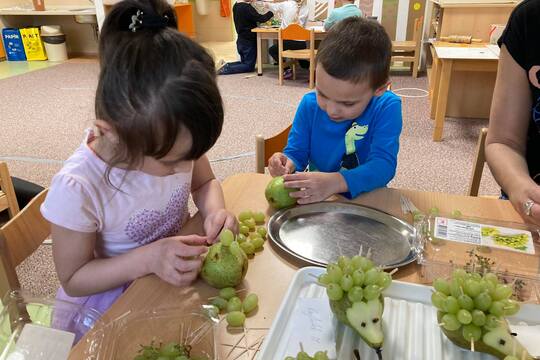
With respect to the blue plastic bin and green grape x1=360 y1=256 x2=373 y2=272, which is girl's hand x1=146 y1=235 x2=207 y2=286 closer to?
green grape x1=360 y1=256 x2=373 y2=272

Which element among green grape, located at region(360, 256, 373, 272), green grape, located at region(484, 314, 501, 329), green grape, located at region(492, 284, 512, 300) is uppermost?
green grape, located at region(360, 256, 373, 272)

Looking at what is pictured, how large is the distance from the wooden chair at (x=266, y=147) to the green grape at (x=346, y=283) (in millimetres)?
761

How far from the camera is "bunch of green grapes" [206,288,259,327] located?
2.07 ft

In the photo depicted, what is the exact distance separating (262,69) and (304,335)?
4995 millimetres

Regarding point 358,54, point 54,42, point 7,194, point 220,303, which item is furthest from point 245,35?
point 220,303

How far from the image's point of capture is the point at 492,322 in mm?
520

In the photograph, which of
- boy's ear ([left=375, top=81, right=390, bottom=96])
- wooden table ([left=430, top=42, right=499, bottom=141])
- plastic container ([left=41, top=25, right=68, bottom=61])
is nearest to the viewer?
boy's ear ([left=375, top=81, right=390, bottom=96])

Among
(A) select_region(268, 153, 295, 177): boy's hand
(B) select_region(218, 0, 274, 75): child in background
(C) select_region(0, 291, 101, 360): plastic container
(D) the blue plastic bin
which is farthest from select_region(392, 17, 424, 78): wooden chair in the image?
(D) the blue plastic bin

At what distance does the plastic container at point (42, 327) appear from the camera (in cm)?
59

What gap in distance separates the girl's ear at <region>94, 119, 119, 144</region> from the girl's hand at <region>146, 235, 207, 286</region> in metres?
0.19

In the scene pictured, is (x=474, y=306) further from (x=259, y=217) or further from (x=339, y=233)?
(x=259, y=217)

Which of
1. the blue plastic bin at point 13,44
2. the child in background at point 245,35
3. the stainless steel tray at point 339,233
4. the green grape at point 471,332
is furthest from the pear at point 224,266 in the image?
the blue plastic bin at point 13,44

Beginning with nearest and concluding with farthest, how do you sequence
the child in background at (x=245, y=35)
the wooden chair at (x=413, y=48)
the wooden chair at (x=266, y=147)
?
the wooden chair at (x=266, y=147) < the wooden chair at (x=413, y=48) < the child in background at (x=245, y=35)

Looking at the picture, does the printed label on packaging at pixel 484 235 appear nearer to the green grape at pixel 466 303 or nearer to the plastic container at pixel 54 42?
the green grape at pixel 466 303
